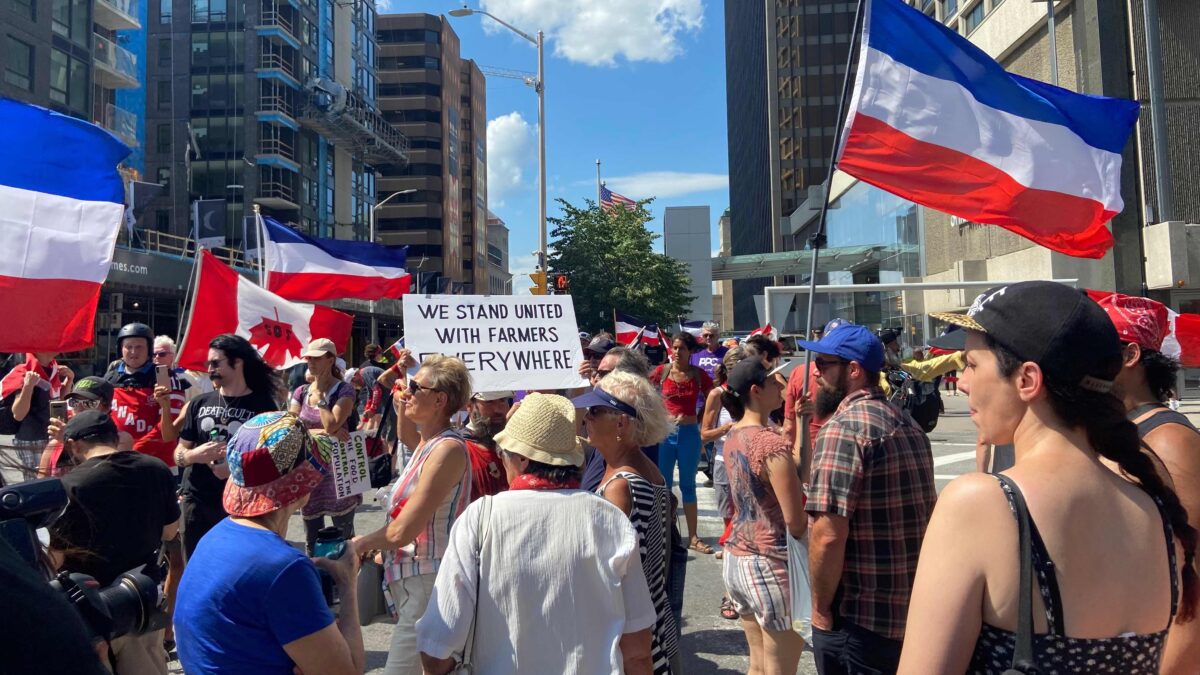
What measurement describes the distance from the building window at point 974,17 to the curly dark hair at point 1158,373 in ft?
101

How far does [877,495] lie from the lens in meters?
3.06

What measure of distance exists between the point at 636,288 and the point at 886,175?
1315 inches

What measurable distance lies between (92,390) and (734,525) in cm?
366

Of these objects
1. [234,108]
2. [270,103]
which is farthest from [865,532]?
[234,108]

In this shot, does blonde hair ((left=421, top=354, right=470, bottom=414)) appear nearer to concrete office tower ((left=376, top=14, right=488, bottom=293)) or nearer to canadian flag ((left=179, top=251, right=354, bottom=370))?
canadian flag ((left=179, top=251, right=354, bottom=370))

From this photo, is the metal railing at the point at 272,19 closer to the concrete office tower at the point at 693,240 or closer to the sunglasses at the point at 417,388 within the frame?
the concrete office tower at the point at 693,240

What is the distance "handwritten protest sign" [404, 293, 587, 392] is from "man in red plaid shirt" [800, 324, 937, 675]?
3.37 metres

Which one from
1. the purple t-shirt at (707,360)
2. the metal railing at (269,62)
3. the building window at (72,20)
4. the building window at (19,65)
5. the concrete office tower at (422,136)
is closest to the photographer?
the purple t-shirt at (707,360)

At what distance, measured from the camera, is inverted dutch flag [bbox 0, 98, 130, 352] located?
15.1ft

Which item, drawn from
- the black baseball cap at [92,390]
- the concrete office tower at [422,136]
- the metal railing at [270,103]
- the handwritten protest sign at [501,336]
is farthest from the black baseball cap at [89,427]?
the concrete office tower at [422,136]

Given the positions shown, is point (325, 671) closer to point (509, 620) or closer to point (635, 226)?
point (509, 620)

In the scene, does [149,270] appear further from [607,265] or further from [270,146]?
[270,146]

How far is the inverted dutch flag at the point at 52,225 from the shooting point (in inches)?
181

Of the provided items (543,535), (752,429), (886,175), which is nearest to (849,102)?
(886,175)
